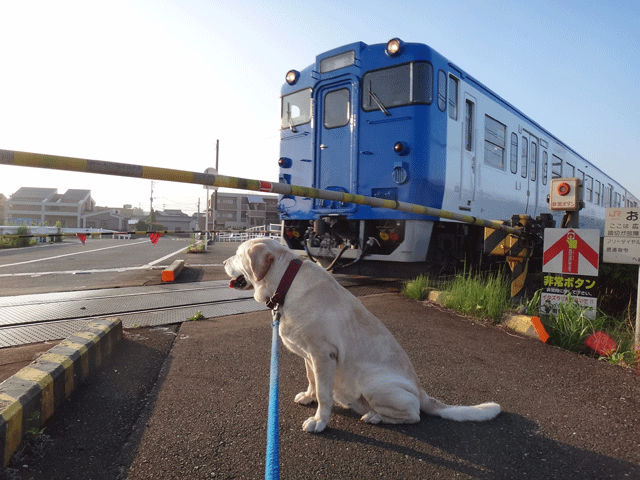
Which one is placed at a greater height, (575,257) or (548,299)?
(575,257)

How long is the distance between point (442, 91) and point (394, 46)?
984 mm

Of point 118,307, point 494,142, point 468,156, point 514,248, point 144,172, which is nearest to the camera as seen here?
point 144,172

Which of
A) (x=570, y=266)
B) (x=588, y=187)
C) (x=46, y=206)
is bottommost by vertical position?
(x=570, y=266)

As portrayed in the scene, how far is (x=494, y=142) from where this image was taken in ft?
25.1

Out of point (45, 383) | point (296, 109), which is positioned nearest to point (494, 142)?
point (296, 109)

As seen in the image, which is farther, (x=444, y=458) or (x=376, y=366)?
(x=376, y=366)

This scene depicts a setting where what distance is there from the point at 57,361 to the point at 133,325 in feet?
6.07

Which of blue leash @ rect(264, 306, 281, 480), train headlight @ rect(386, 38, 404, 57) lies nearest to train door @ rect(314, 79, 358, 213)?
train headlight @ rect(386, 38, 404, 57)

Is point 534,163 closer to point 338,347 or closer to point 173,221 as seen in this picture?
point 338,347

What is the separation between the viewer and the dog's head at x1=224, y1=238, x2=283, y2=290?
2.30 meters

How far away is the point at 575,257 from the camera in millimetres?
4418

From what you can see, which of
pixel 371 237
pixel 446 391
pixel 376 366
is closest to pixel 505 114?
pixel 371 237

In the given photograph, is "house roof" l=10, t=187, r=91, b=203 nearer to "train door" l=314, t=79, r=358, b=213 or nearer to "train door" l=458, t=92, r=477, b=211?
"train door" l=314, t=79, r=358, b=213

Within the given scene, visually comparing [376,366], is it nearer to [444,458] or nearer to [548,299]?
[444,458]
